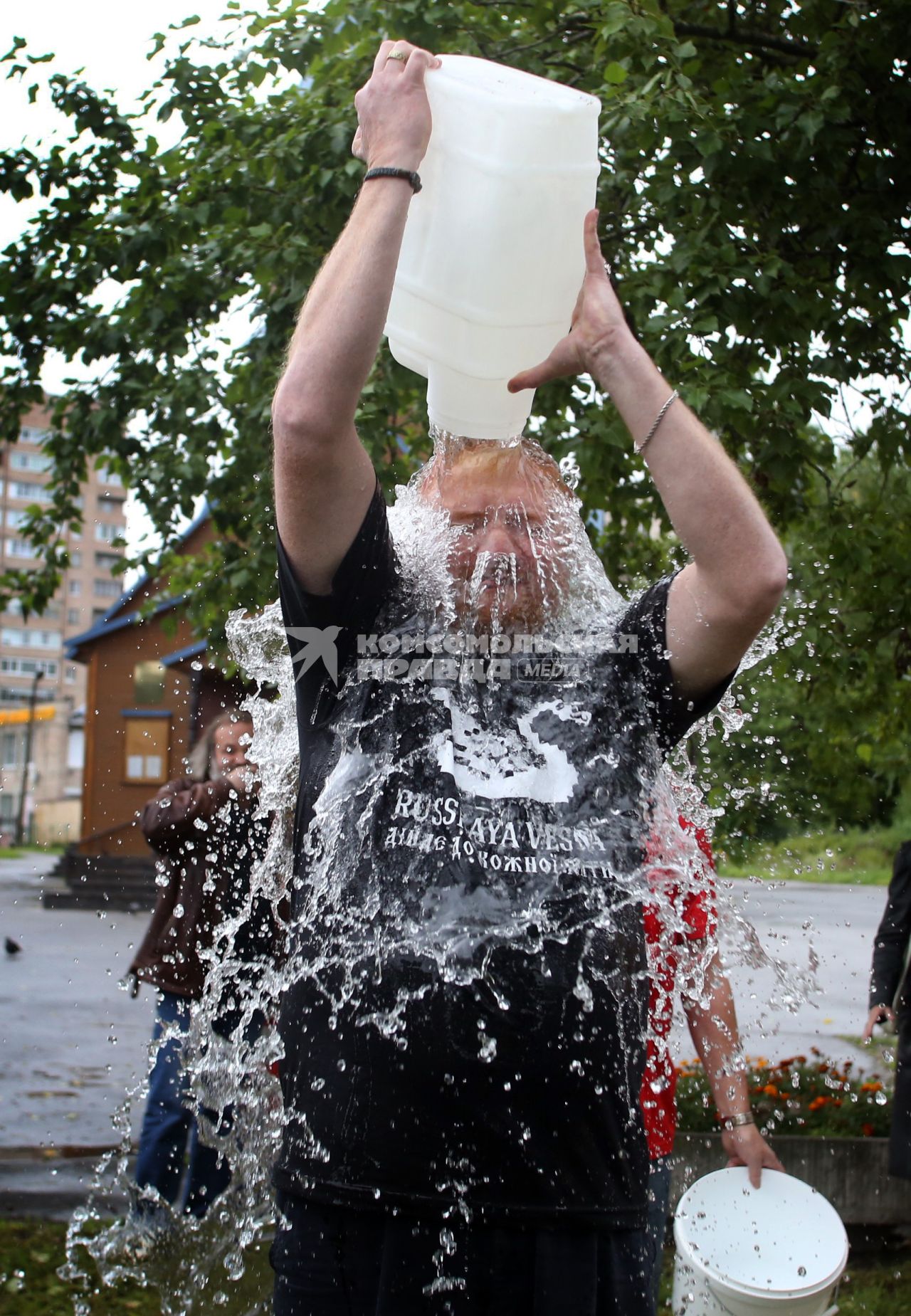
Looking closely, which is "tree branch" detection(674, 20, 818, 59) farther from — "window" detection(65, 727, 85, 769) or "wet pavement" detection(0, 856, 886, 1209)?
"window" detection(65, 727, 85, 769)

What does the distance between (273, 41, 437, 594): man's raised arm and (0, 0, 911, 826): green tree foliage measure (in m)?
2.65

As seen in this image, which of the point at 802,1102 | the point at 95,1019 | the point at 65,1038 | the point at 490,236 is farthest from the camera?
the point at 95,1019

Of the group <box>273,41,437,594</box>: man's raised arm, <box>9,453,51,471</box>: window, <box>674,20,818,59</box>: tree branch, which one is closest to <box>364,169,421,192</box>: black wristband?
<box>273,41,437,594</box>: man's raised arm

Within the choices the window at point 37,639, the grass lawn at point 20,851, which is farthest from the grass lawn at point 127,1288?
the window at point 37,639

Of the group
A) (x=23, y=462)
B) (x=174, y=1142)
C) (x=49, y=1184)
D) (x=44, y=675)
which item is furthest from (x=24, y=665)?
(x=174, y=1142)

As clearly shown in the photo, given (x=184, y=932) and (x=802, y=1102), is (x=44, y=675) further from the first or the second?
(x=184, y=932)

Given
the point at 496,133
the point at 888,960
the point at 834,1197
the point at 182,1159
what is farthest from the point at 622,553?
the point at 496,133

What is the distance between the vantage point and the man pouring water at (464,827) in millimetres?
1675

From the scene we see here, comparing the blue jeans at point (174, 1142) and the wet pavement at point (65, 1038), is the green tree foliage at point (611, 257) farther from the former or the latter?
the wet pavement at point (65, 1038)

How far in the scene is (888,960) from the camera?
205 inches

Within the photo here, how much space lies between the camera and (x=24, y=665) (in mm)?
110438

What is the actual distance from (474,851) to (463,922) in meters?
0.10

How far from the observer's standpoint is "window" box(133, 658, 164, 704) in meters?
30.1

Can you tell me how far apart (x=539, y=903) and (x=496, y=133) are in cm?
122
